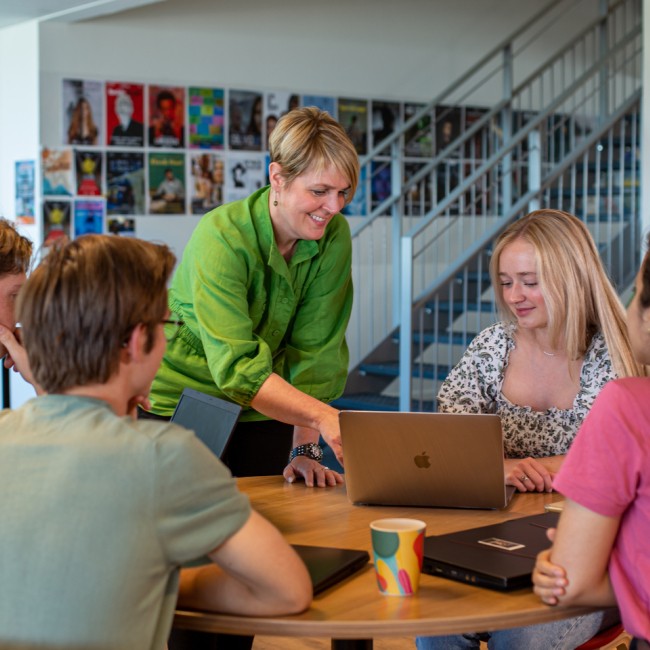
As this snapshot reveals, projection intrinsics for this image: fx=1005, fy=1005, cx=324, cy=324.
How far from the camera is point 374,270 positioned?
22.9 ft

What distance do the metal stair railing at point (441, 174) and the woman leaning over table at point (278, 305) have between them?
3900mm

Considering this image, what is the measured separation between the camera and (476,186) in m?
7.56

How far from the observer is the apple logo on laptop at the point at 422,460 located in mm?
1871

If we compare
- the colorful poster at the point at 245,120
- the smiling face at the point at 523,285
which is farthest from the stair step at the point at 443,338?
the smiling face at the point at 523,285

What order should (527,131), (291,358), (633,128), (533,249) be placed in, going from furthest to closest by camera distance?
(633,128) < (527,131) < (291,358) < (533,249)

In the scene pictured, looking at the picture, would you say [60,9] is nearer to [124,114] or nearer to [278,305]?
[124,114]

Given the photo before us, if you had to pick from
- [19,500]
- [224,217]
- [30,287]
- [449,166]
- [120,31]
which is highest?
[120,31]

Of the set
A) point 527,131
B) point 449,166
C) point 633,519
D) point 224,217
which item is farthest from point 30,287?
point 449,166

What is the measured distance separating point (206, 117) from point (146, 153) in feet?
1.50

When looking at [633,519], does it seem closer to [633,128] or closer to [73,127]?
[73,127]

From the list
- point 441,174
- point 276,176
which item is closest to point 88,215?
point 441,174

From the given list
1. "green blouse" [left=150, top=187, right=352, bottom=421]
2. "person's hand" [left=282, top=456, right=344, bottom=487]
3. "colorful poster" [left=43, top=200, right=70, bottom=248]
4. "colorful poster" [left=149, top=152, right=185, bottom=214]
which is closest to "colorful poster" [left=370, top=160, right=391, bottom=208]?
"colorful poster" [left=149, top=152, right=185, bottom=214]

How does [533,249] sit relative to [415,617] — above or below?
above

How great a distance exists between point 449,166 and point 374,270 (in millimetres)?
1007
